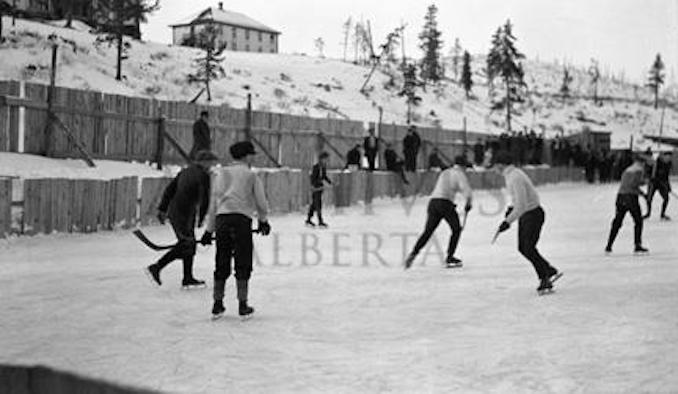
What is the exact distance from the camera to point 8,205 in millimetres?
11812

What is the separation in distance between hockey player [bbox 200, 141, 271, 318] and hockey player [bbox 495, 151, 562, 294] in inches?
114

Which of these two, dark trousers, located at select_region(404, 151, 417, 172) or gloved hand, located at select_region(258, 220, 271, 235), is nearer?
gloved hand, located at select_region(258, 220, 271, 235)

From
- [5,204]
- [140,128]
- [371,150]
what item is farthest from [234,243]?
[371,150]

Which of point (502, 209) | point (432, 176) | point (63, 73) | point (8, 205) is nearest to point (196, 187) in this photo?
point (8, 205)

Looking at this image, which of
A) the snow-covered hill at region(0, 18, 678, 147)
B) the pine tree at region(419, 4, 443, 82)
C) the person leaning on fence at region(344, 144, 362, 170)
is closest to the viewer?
the person leaning on fence at region(344, 144, 362, 170)

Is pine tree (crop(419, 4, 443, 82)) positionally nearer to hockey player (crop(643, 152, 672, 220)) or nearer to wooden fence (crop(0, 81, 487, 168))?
wooden fence (crop(0, 81, 487, 168))

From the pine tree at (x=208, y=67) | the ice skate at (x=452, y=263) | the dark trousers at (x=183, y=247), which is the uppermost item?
the pine tree at (x=208, y=67)

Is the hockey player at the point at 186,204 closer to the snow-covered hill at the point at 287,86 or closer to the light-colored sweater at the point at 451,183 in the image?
the light-colored sweater at the point at 451,183

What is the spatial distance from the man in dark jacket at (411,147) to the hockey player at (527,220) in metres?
16.7

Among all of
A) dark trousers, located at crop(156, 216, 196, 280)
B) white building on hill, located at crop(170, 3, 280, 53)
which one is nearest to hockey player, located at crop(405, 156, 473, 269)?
dark trousers, located at crop(156, 216, 196, 280)

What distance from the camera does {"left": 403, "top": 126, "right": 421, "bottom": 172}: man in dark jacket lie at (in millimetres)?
25422

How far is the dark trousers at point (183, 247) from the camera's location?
28.1ft

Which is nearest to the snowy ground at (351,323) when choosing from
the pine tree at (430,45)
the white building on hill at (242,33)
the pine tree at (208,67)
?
the pine tree at (208,67)

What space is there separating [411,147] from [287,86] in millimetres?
28825
